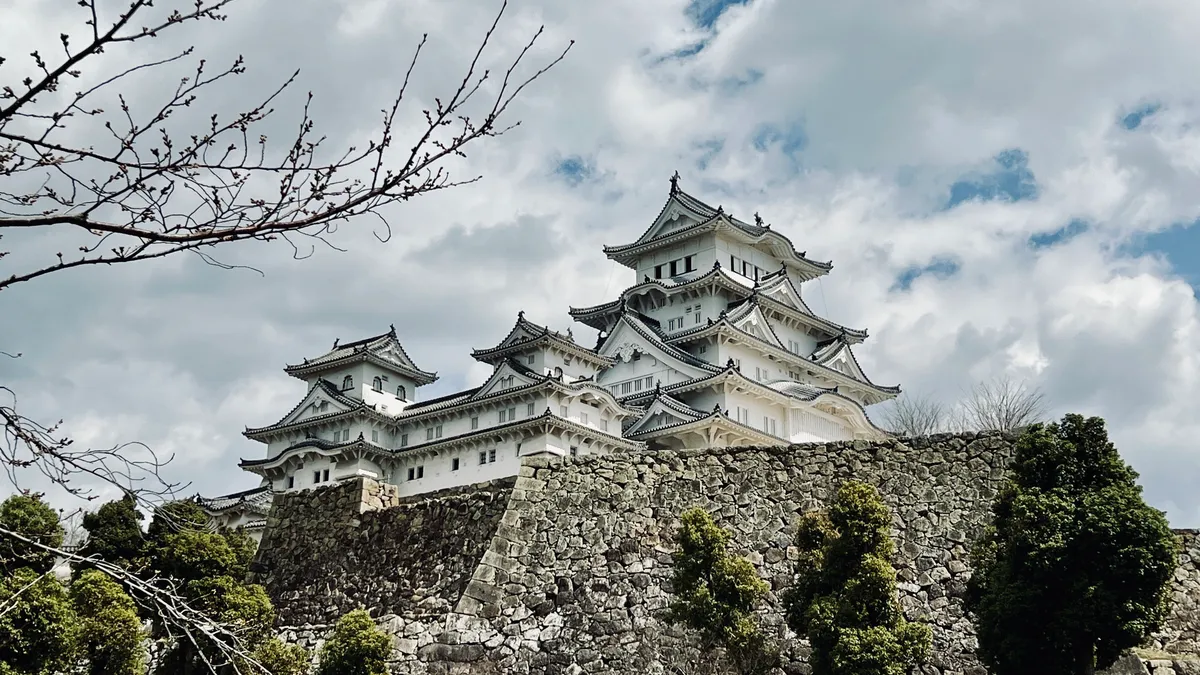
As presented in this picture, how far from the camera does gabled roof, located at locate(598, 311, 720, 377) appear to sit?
4781 centimetres

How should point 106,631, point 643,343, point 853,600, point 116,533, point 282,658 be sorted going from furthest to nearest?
point 643,343 < point 116,533 < point 106,631 < point 282,658 < point 853,600

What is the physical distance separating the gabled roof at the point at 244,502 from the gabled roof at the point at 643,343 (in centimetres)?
1464

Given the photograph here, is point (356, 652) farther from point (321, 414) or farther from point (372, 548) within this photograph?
point (321, 414)

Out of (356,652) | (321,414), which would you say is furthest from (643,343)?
(356,652)

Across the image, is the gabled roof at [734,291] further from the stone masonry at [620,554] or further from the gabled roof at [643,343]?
the stone masonry at [620,554]

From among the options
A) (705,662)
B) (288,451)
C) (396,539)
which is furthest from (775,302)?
(705,662)

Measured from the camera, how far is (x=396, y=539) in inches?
816

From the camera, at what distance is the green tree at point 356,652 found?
1689 cm

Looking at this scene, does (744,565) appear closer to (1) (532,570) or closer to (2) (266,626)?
(1) (532,570)

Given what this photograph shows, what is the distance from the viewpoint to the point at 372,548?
2094 cm

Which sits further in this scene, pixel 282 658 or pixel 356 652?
pixel 282 658

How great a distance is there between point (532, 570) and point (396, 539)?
3020 mm

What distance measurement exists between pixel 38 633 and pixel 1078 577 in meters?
13.7

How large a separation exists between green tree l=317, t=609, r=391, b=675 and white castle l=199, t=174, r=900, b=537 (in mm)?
26655
